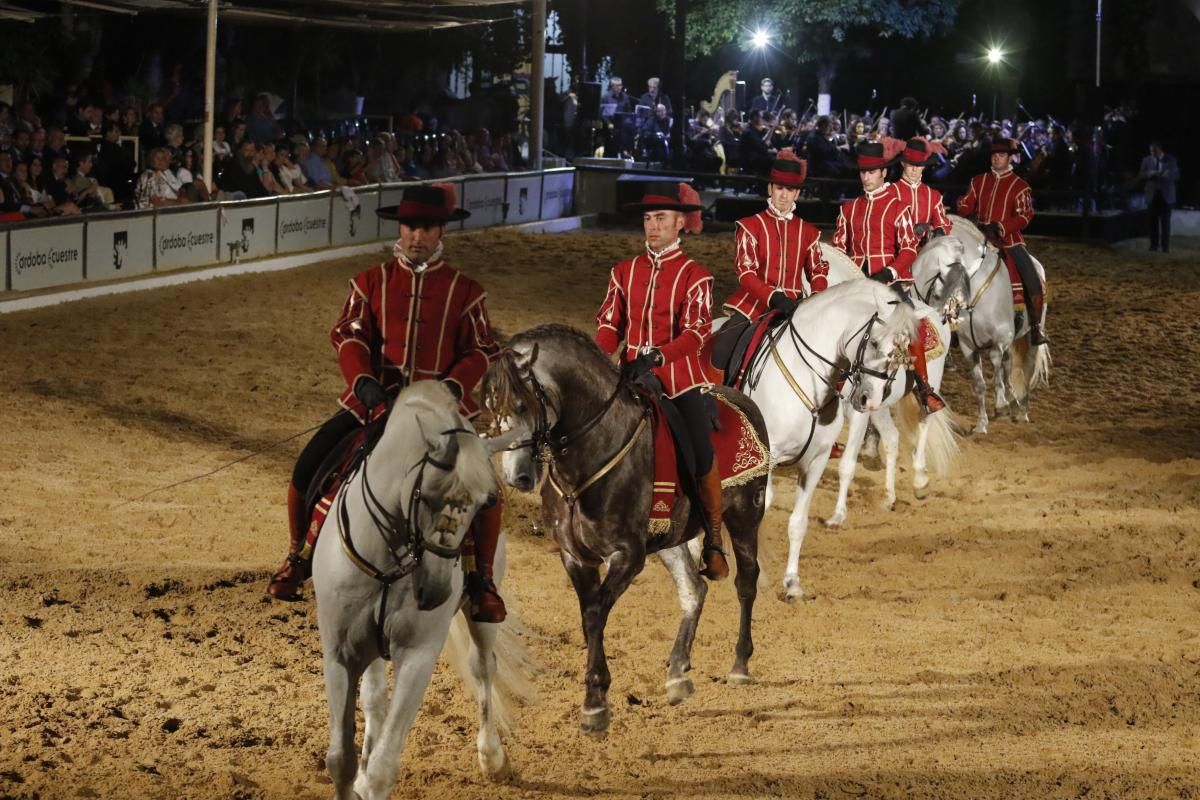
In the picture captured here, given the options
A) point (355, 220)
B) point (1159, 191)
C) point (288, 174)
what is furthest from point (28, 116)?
point (1159, 191)

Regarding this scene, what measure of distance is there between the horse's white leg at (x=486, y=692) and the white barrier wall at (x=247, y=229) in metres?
14.2

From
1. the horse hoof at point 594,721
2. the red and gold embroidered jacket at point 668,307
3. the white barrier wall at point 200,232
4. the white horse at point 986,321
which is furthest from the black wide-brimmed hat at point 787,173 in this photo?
the white barrier wall at point 200,232

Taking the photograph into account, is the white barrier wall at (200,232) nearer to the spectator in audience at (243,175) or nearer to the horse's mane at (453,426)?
the spectator in audience at (243,175)

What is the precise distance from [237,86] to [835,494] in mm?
17487

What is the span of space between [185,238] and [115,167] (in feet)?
4.13

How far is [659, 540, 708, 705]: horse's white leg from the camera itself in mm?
8109

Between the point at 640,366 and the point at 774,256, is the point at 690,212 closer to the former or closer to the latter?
the point at 640,366

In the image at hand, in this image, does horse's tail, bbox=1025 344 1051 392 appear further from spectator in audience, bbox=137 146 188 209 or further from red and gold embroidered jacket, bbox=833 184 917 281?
spectator in audience, bbox=137 146 188 209

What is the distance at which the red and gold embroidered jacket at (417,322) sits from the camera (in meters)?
6.74

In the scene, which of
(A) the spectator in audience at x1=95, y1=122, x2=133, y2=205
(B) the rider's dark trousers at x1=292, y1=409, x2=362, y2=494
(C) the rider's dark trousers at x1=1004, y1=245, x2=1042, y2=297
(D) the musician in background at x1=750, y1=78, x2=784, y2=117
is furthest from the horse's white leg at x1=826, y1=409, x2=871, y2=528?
(D) the musician in background at x1=750, y1=78, x2=784, y2=117

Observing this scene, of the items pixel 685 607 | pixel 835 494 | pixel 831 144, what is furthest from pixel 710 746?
pixel 831 144

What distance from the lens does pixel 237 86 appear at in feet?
89.0

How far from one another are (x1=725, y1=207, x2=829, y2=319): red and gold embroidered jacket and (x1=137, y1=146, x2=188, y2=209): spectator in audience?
11096mm

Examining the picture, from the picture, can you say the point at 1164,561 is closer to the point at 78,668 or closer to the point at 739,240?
the point at 739,240
